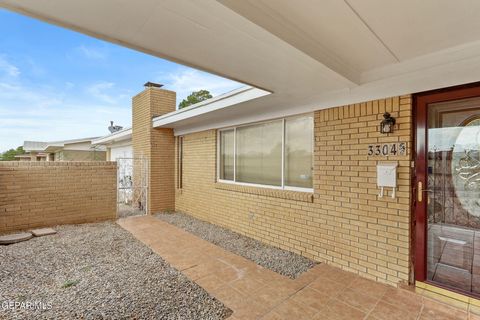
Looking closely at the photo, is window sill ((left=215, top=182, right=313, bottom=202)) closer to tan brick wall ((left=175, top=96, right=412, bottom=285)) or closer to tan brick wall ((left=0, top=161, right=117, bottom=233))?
tan brick wall ((left=175, top=96, right=412, bottom=285))

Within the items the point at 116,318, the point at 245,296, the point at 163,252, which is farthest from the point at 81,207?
the point at 245,296

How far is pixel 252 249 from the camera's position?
172 inches

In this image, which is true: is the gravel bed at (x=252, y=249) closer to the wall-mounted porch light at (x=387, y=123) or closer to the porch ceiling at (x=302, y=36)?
the wall-mounted porch light at (x=387, y=123)

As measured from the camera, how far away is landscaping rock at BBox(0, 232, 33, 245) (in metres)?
4.64

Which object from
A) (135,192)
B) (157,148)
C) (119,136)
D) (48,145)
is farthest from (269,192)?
(48,145)

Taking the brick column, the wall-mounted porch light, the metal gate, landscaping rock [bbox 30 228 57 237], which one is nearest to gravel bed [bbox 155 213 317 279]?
the brick column

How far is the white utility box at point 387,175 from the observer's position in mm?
2990

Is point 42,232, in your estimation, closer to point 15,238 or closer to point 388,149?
point 15,238

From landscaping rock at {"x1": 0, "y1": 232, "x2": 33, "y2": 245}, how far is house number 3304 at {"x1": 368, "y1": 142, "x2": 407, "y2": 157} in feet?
22.0

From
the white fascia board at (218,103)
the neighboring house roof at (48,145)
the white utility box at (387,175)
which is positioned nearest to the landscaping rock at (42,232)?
the white fascia board at (218,103)

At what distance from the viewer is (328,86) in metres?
3.21

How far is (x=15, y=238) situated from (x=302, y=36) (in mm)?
6420

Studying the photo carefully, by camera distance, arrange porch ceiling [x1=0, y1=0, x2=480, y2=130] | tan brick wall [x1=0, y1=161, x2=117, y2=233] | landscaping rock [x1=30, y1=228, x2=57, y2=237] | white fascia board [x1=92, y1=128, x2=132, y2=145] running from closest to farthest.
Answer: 1. porch ceiling [x1=0, y1=0, x2=480, y2=130]
2. landscaping rock [x1=30, y1=228, x2=57, y2=237]
3. tan brick wall [x1=0, y1=161, x2=117, y2=233]
4. white fascia board [x1=92, y1=128, x2=132, y2=145]

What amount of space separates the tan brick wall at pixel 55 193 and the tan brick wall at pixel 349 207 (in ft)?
14.8
